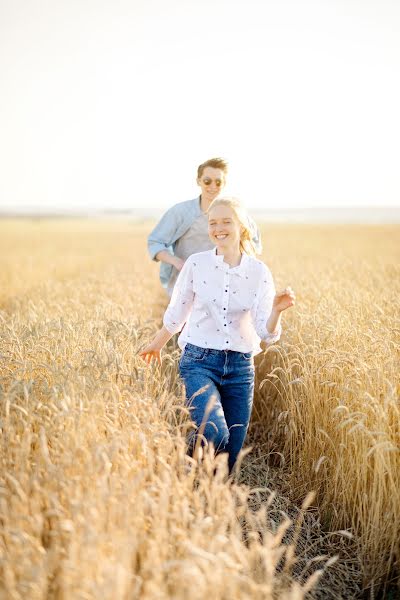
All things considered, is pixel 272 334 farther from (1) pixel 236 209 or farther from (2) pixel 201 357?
(1) pixel 236 209

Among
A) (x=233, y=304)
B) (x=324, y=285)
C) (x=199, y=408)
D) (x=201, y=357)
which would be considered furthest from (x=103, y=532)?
(x=324, y=285)

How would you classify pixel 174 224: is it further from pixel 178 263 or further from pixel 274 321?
pixel 274 321

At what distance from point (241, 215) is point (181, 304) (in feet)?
2.26

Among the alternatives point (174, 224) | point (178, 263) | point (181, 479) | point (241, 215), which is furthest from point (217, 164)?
point (181, 479)

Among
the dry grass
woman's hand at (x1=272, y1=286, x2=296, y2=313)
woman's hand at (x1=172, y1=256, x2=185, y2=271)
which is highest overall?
woman's hand at (x1=172, y1=256, x2=185, y2=271)

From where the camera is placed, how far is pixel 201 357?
3.33m

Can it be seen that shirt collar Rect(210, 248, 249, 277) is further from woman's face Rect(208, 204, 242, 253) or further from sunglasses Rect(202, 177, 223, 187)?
sunglasses Rect(202, 177, 223, 187)

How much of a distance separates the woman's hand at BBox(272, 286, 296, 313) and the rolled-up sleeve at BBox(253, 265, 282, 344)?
0.17m

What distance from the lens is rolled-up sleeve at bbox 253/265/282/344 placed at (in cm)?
327

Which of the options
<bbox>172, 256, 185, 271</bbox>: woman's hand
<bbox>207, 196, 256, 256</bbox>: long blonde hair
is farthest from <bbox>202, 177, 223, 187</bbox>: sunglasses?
<bbox>207, 196, 256, 256</bbox>: long blonde hair

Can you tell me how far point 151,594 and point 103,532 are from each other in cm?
29

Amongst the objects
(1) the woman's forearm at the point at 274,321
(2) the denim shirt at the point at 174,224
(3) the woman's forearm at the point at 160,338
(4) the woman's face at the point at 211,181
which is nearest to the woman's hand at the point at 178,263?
(2) the denim shirt at the point at 174,224

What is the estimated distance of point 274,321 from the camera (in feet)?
10.5

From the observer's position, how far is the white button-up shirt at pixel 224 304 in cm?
334
